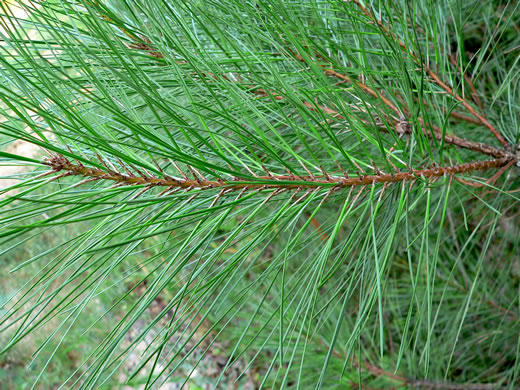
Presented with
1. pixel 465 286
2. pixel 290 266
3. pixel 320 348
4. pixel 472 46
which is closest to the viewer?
pixel 320 348

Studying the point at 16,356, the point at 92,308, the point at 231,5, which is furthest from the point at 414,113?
the point at 16,356

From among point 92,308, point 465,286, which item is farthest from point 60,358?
point 465,286

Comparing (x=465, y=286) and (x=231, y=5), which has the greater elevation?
(x=231, y=5)

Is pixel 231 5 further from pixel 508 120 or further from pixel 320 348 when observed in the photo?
pixel 320 348

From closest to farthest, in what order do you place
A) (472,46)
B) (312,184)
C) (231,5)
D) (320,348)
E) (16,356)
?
(312,184) < (231,5) < (320,348) < (472,46) < (16,356)

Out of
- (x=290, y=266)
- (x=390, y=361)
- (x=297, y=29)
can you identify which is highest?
(x=297, y=29)

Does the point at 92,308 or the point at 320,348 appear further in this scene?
the point at 92,308
